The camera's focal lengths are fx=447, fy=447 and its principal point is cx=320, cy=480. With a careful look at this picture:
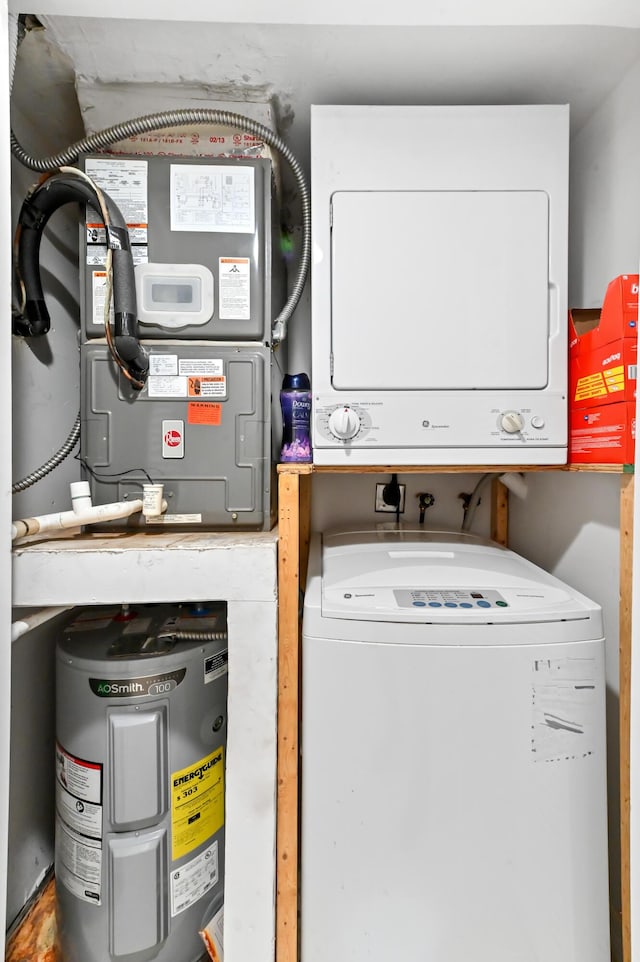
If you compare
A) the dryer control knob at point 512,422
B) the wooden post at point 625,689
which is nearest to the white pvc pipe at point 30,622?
the dryer control knob at point 512,422

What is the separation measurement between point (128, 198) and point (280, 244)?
0.50m

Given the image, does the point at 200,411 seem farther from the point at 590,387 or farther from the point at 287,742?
the point at 590,387

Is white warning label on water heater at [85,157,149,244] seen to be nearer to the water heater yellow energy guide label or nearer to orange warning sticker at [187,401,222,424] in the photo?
orange warning sticker at [187,401,222,424]

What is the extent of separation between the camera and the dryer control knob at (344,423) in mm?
1045

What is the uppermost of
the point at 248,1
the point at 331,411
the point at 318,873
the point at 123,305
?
the point at 248,1

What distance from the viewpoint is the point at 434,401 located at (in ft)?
3.51

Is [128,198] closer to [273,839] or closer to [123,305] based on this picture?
[123,305]

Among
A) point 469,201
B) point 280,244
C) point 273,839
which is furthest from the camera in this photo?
point 280,244

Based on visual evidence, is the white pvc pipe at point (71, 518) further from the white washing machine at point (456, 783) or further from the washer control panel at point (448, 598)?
the washer control panel at point (448, 598)

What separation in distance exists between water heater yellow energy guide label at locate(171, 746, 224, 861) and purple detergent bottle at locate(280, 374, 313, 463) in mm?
737

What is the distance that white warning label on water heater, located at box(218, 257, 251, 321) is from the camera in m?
1.08

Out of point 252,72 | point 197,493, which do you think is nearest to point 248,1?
point 252,72

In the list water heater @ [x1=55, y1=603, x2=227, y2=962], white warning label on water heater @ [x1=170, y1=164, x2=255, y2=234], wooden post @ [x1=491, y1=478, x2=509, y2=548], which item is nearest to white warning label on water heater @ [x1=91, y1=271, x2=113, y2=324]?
white warning label on water heater @ [x1=170, y1=164, x2=255, y2=234]

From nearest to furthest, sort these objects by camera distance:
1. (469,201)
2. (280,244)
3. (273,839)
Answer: (273,839), (469,201), (280,244)
